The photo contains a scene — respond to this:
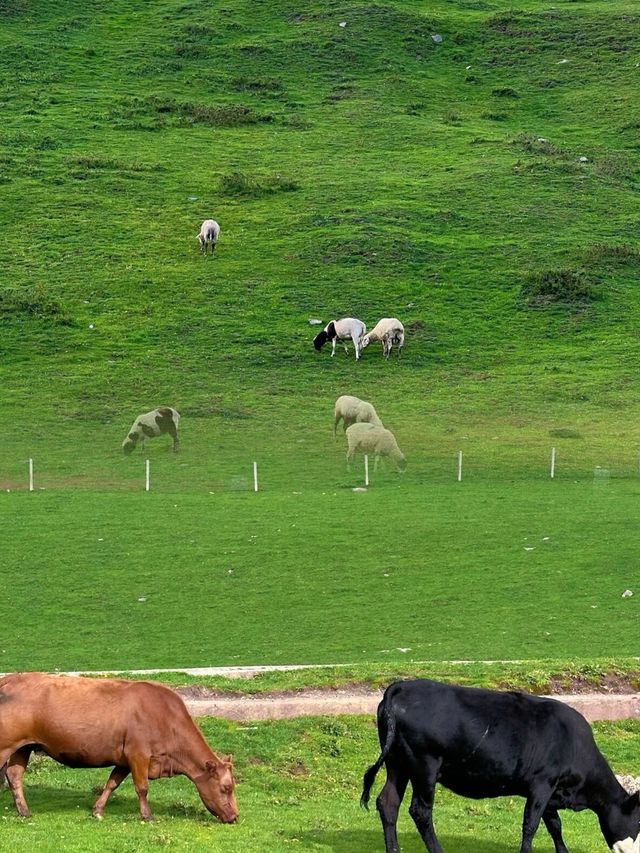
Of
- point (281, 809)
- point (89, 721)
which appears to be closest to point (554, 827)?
point (281, 809)

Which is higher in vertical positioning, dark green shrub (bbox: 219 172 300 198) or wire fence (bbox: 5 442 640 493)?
dark green shrub (bbox: 219 172 300 198)

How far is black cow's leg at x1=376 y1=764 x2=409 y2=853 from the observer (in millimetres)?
13164

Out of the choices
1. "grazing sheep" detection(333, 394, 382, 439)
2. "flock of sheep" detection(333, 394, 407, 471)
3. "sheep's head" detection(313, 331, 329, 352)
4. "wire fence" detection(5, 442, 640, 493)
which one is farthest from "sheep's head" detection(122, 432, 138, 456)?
"sheep's head" detection(313, 331, 329, 352)

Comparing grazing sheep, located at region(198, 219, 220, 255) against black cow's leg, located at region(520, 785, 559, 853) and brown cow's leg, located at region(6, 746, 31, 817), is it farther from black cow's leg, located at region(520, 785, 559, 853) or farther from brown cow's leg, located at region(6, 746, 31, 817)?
black cow's leg, located at region(520, 785, 559, 853)

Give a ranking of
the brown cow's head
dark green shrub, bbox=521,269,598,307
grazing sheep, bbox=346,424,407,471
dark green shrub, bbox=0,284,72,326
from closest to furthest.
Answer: the brown cow's head → grazing sheep, bbox=346,424,407,471 → dark green shrub, bbox=0,284,72,326 → dark green shrub, bbox=521,269,598,307

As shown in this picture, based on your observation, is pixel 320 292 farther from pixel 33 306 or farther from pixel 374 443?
pixel 374 443

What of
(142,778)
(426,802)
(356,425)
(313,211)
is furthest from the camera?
(313,211)

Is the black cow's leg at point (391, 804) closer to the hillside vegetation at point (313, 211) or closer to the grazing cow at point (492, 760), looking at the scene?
the grazing cow at point (492, 760)

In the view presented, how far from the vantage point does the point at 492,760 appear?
13344mm

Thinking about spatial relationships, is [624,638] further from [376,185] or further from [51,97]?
[51,97]

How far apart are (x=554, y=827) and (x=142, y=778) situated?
13.5ft

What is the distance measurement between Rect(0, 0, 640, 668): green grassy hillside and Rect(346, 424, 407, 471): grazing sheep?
120 cm

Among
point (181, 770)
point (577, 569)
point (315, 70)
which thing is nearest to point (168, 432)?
point (577, 569)

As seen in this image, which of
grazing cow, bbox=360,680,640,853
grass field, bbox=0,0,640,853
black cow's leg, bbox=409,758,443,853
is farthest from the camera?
grass field, bbox=0,0,640,853
